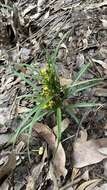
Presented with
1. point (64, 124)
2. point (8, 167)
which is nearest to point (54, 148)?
point (64, 124)

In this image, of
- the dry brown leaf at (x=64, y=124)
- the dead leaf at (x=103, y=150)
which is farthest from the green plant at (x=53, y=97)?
the dead leaf at (x=103, y=150)

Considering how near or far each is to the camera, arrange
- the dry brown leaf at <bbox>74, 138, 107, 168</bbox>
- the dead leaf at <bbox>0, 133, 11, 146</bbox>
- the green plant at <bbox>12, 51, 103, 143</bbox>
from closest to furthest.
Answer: the dry brown leaf at <bbox>74, 138, 107, 168</bbox>, the green plant at <bbox>12, 51, 103, 143</bbox>, the dead leaf at <bbox>0, 133, 11, 146</bbox>

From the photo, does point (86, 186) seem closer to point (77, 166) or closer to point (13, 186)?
point (77, 166)

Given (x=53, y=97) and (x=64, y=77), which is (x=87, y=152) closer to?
(x=53, y=97)

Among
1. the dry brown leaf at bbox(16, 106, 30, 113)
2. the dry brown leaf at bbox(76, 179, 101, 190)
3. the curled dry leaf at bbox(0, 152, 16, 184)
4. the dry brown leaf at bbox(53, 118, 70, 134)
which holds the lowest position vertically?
the dry brown leaf at bbox(76, 179, 101, 190)

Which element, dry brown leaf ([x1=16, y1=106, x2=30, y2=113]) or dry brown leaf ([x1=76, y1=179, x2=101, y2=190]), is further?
dry brown leaf ([x1=16, y1=106, x2=30, y2=113])

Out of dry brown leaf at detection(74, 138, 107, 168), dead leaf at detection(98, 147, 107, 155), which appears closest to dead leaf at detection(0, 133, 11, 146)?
dry brown leaf at detection(74, 138, 107, 168)

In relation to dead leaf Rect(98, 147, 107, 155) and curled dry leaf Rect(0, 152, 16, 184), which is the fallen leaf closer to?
curled dry leaf Rect(0, 152, 16, 184)
